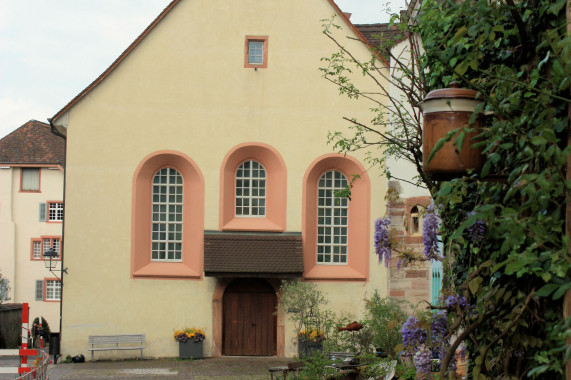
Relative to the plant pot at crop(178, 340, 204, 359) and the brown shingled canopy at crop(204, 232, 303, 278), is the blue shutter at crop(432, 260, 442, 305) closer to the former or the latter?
the brown shingled canopy at crop(204, 232, 303, 278)

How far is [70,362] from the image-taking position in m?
21.9

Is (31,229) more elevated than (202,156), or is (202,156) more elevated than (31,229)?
(202,156)

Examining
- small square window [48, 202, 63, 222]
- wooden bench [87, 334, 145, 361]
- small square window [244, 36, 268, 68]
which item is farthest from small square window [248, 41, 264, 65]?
small square window [48, 202, 63, 222]

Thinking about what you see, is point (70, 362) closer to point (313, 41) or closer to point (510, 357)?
point (313, 41)

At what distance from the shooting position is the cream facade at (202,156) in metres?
22.2

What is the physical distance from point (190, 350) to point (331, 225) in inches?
199

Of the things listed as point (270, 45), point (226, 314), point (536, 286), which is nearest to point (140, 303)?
point (226, 314)

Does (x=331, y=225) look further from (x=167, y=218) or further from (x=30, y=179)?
(x=30, y=179)

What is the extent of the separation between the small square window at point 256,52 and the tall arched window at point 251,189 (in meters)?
2.67

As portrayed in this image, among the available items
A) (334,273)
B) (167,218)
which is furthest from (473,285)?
(167,218)

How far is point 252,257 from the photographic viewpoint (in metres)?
21.9

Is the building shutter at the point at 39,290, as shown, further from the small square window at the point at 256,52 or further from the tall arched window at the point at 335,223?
the small square window at the point at 256,52

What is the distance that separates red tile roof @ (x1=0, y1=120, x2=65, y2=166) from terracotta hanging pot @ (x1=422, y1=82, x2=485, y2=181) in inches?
1836

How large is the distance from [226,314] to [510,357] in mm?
18093
